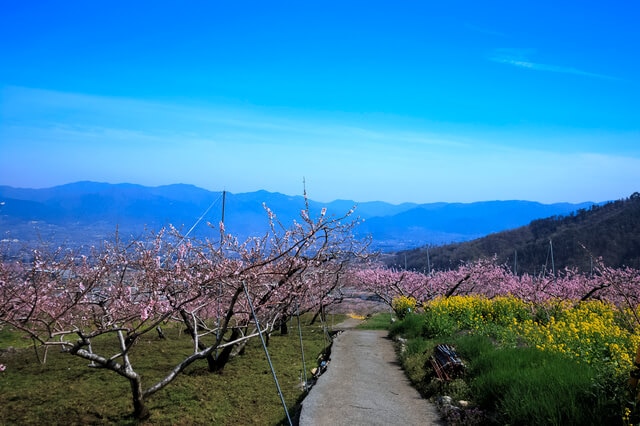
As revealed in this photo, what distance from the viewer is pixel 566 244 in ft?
230

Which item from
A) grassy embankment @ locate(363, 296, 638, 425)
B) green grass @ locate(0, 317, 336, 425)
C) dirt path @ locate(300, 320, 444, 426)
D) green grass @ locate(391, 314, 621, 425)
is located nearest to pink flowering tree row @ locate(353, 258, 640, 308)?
grassy embankment @ locate(363, 296, 638, 425)

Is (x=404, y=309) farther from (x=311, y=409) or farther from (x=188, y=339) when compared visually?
(x=311, y=409)

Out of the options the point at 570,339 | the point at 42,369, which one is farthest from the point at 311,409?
the point at 42,369

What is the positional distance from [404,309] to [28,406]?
17.4 m

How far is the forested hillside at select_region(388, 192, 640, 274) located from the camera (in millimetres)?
60469

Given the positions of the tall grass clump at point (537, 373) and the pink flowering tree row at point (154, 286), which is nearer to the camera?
the tall grass clump at point (537, 373)

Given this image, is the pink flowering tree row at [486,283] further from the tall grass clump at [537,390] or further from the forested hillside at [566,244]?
the tall grass clump at [537,390]

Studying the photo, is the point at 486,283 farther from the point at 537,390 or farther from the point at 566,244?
the point at 566,244

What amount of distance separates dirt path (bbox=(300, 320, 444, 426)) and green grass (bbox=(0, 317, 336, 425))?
0.86 metres

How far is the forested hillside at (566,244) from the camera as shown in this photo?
60.5 metres

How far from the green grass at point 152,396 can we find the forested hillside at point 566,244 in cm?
3116

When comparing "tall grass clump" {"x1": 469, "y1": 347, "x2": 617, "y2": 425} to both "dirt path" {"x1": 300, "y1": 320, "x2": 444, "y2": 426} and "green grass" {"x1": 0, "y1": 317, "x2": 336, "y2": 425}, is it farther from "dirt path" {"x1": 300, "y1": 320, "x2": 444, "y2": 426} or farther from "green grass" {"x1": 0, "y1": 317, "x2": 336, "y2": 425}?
"green grass" {"x1": 0, "y1": 317, "x2": 336, "y2": 425}

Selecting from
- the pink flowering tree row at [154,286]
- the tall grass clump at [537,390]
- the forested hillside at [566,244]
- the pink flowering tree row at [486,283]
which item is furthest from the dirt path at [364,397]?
the forested hillside at [566,244]

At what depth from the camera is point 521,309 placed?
665 inches
